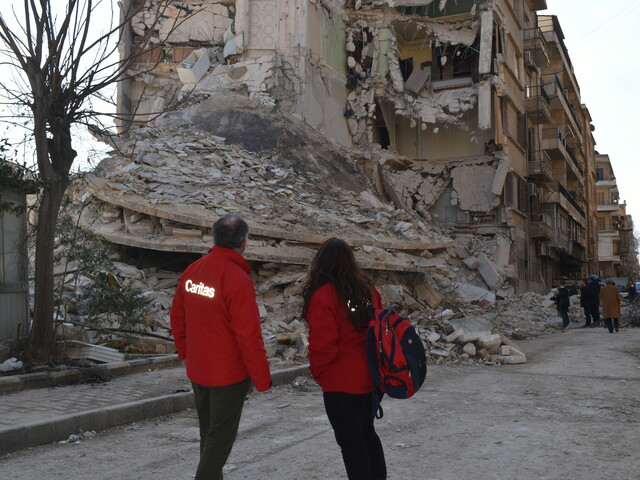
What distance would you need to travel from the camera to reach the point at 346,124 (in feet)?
89.5

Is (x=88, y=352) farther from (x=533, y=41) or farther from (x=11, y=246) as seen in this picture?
(x=533, y=41)

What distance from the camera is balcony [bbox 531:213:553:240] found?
3130cm

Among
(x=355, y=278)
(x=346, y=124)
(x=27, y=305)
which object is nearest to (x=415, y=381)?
(x=355, y=278)

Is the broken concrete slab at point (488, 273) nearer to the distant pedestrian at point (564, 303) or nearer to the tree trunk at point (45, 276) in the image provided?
the distant pedestrian at point (564, 303)

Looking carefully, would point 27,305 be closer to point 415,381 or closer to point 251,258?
point 251,258

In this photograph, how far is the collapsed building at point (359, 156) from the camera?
46.3ft

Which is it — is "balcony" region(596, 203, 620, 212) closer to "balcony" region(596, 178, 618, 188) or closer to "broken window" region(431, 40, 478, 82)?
"balcony" region(596, 178, 618, 188)

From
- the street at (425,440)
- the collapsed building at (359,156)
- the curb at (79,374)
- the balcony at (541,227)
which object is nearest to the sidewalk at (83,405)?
the curb at (79,374)

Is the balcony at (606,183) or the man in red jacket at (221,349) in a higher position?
the balcony at (606,183)

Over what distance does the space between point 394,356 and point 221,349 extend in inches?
35.0

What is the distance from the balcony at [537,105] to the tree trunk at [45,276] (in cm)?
2817

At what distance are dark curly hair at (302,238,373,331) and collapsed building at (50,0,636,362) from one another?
7104 mm

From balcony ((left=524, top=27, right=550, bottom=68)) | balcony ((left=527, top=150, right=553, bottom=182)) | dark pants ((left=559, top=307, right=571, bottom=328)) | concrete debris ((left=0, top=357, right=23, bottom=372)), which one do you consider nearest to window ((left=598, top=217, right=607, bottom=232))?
balcony ((left=524, top=27, right=550, bottom=68))

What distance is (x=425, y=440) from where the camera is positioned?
17.7 ft
